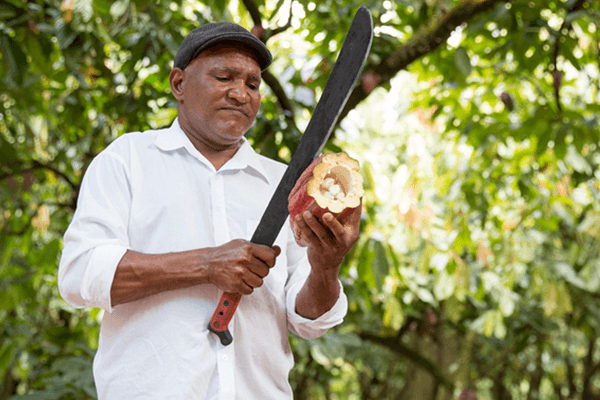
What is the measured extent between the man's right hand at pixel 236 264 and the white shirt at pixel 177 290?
10 cm

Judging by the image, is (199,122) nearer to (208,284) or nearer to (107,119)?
(208,284)

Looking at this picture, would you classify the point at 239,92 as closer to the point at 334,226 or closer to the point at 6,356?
the point at 334,226

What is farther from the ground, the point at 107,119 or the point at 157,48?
the point at 157,48

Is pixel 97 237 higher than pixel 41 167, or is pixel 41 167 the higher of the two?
pixel 97 237

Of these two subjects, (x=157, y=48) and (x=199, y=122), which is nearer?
(x=199, y=122)

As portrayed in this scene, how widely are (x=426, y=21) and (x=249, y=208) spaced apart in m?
1.57

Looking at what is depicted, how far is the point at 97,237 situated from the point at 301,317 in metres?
0.44

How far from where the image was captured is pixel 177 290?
3.48 ft

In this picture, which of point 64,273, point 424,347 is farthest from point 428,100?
point 424,347

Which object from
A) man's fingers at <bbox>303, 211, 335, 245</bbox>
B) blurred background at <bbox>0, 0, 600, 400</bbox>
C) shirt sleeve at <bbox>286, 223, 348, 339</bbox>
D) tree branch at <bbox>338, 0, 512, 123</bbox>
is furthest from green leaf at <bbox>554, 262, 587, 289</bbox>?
man's fingers at <bbox>303, 211, 335, 245</bbox>

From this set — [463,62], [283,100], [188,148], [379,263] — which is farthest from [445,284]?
[188,148]

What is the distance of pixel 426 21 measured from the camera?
2398 mm

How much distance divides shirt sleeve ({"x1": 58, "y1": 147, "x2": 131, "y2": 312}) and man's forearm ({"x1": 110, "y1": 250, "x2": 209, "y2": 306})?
15mm

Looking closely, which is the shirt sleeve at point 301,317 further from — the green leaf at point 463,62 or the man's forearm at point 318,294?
the green leaf at point 463,62
